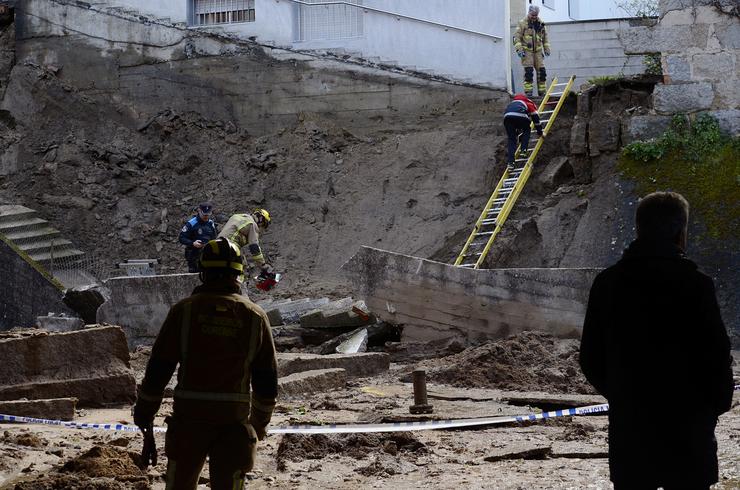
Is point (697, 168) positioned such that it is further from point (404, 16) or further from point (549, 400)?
point (404, 16)

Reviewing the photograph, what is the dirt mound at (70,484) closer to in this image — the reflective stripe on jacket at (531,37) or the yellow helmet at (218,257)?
the yellow helmet at (218,257)

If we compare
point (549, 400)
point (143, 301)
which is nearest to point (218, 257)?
→ point (549, 400)

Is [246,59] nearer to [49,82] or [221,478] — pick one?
[49,82]

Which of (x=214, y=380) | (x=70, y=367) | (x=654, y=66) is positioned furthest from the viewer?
(x=654, y=66)

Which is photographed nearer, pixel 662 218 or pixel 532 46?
pixel 662 218

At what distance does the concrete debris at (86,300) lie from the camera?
17.7 meters

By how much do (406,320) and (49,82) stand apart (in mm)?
14106

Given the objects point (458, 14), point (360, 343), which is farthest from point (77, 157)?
point (360, 343)

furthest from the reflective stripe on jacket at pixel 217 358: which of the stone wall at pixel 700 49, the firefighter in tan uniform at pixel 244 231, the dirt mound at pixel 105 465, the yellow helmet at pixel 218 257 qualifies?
the stone wall at pixel 700 49

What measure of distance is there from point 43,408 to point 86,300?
8.80m

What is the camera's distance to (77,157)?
24.7 metres

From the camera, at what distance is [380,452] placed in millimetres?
8336

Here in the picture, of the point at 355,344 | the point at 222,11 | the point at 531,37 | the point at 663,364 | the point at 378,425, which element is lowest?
the point at 355,344

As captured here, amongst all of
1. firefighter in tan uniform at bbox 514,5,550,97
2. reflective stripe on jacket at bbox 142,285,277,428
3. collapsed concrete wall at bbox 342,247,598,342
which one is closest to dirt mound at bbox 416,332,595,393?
collapsed concrete wall at bbox 342,247,598,342
